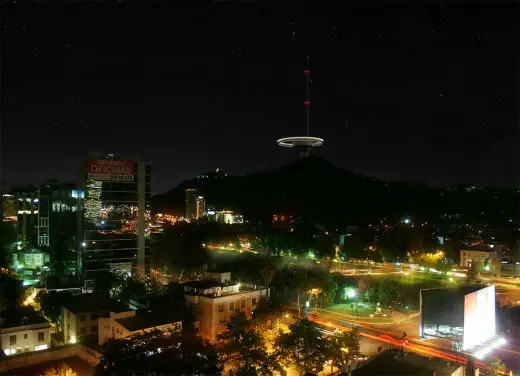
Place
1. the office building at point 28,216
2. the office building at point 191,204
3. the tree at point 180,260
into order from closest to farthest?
the tree at point 180,260 < the office building at point 28,216 < the office building at point 191,204

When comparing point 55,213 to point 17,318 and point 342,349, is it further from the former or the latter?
point 342,349

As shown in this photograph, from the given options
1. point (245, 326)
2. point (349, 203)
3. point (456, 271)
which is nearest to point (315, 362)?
point (245, 326)

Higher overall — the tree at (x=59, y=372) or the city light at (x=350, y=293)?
the tree at (x=59, y=372)

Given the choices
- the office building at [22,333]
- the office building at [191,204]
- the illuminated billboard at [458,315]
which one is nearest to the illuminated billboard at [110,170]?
the office building at [22,333]

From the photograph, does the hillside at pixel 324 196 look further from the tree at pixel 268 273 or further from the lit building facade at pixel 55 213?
the tree at pixel 268 273

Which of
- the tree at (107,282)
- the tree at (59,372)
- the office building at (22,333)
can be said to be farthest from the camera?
the tree at (107,282)

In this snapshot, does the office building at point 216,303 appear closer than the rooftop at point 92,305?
Yes
